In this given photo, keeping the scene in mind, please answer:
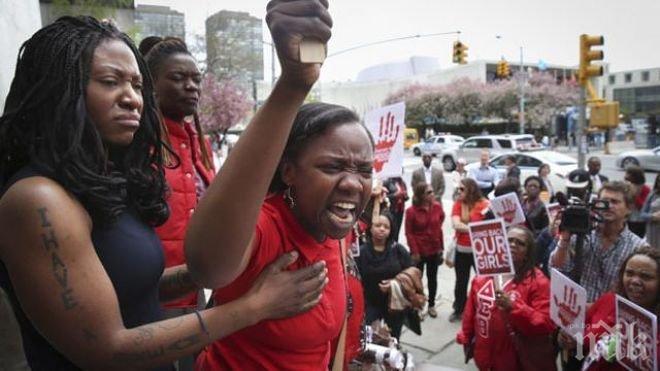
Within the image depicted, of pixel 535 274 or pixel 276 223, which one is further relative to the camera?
pixel 535 274

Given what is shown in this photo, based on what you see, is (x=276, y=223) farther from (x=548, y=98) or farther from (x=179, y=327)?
(x=548, y=98)

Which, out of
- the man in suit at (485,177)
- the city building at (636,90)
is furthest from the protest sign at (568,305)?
the city building at (636,90)

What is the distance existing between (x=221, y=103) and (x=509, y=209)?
28.6m

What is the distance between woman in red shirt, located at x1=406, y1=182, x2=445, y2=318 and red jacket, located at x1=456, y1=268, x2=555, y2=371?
7.17ft

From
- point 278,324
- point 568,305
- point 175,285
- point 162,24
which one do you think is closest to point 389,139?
point 568,305

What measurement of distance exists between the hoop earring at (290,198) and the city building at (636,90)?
3373 inches

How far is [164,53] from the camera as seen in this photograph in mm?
2498

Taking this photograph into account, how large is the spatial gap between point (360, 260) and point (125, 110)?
3.39 metres

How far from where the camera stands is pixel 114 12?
10859mm

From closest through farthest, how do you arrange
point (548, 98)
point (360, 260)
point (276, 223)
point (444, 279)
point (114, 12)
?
point (276, 223), point (360, 260), point (444, 279), point (114, 12), point (548, 98)

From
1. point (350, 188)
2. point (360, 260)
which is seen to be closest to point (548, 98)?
point (360, 260)

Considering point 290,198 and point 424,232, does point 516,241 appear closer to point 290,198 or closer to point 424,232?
point 424,232

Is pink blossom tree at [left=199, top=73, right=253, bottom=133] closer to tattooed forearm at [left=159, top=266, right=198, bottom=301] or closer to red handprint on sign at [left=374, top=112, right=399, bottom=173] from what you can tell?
red handprint on sign at [left=374, top=112, right=399, bottom=173]

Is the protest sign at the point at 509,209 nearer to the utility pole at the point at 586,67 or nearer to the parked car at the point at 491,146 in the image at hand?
the utility pole at the point at 586,67
